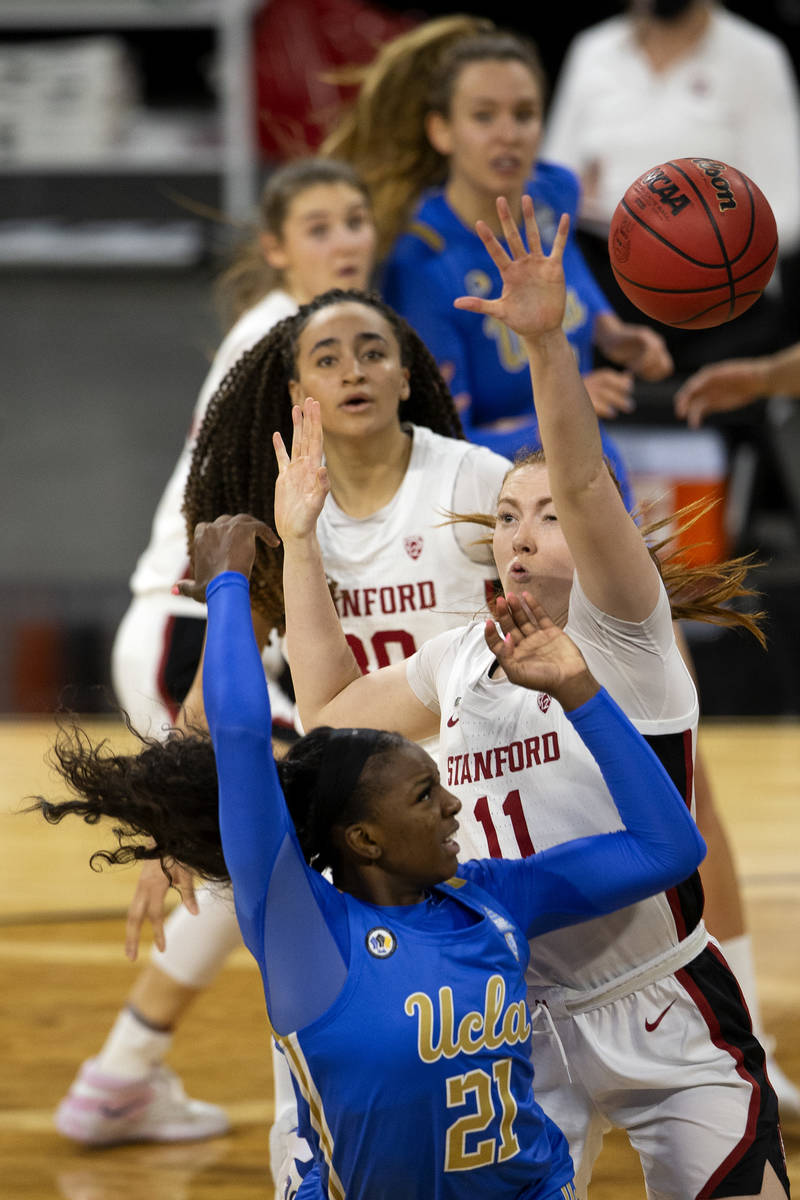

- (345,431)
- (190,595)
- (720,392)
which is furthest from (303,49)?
(190,595)

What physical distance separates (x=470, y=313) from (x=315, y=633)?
1730mm

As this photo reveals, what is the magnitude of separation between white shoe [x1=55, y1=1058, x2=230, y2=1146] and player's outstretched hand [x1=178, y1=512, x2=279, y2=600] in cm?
156

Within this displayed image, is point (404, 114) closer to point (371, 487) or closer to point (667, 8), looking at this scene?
point (371, 487)

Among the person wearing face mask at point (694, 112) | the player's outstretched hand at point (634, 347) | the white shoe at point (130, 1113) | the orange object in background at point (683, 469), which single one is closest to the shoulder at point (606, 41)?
the person wearing face mask at point (694, 112)

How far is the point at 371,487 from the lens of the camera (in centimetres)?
293

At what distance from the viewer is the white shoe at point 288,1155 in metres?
2.34

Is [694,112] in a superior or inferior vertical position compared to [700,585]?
superior

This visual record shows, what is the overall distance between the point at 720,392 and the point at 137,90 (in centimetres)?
655

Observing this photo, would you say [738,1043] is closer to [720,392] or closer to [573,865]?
[573,865]

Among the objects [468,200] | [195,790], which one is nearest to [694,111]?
[468,200]

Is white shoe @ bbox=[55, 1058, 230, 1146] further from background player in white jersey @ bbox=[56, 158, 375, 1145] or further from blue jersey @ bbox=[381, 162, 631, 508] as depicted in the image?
blue jersey @ bbox=[381, 162, 631, 508]

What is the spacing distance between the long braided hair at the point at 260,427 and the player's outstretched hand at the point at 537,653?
763mm

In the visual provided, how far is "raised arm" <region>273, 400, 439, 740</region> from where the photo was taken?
2342 mm

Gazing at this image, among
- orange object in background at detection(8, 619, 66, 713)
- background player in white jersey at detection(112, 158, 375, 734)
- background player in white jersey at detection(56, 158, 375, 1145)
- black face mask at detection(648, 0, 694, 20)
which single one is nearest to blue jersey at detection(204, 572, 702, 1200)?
background player in white jersey at detection(56, 158, 375, 1145)
